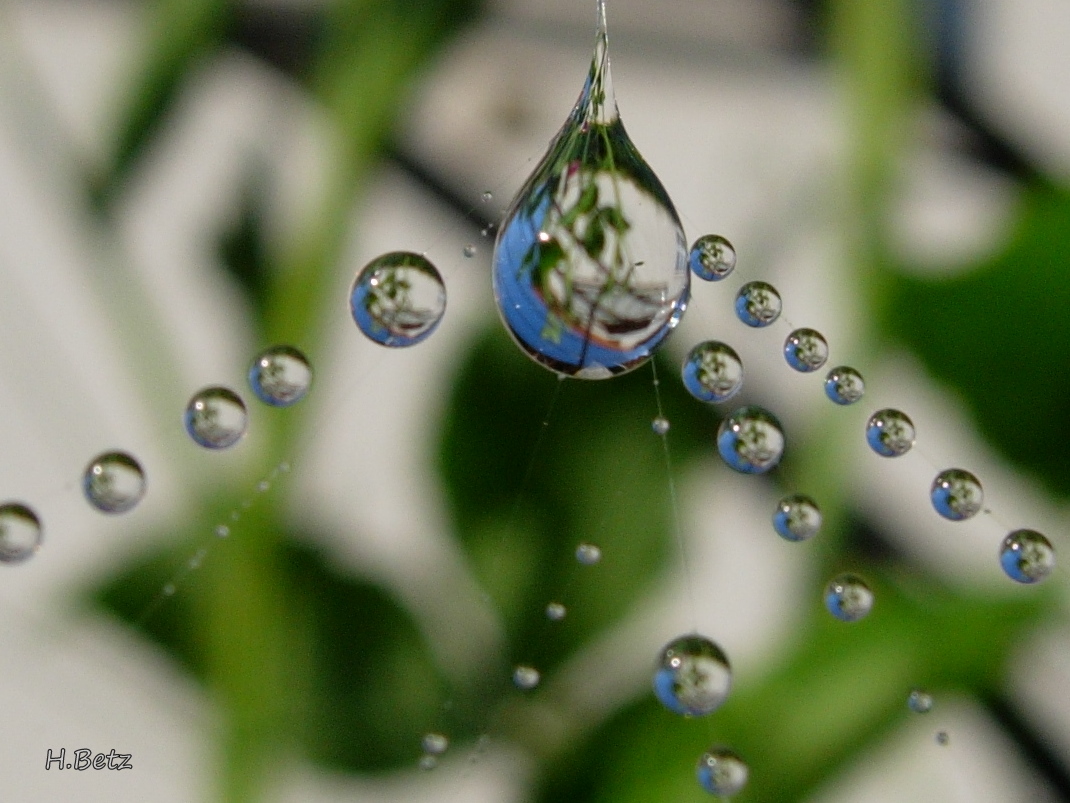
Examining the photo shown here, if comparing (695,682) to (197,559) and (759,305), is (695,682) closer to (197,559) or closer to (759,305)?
(759,305)

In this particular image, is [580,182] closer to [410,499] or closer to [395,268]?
[395,268]

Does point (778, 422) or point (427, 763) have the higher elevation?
point (778, 422)

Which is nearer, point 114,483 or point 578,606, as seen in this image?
point 114,483

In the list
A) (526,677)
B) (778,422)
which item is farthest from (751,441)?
(526,677)

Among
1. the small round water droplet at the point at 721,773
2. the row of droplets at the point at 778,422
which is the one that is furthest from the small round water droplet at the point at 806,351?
the small round water droplet at the point at 721,773

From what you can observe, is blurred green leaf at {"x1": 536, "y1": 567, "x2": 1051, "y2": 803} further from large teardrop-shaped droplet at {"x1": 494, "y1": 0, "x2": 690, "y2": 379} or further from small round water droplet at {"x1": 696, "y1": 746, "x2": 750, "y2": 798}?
large teardrop-shaped droplet at {"x1": 494, "y1": 0, "x2": 690, "y2": 379}

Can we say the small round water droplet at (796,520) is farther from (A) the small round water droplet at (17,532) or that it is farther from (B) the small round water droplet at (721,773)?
(A) the small round water droplet at (17,532)

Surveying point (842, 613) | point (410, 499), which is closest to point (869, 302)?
point (842, 613)
